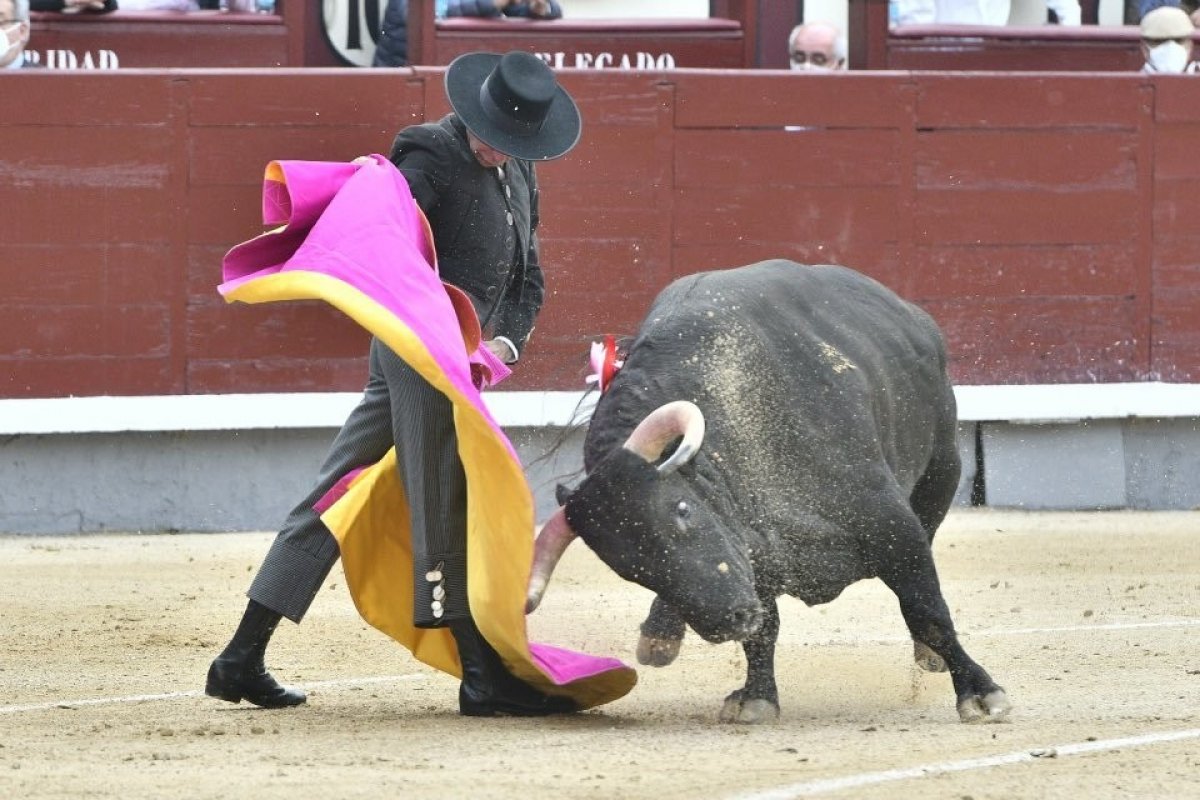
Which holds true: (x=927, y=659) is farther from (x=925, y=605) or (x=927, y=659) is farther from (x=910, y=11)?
(x=910, y=11)

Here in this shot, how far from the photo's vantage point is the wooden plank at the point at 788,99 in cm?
803

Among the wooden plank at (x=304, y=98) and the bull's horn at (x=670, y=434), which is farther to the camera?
the wooden plank at (x=304, y=98)

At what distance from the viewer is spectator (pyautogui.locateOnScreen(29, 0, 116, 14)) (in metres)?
8.07

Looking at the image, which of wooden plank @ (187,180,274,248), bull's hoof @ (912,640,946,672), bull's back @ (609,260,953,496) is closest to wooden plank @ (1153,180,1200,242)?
wooden plank @ (187,180,274,248)

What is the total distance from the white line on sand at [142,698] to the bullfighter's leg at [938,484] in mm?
1225

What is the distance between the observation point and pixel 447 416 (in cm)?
426

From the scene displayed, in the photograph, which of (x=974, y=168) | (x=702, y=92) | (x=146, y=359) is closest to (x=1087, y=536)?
(x=974, y=168)

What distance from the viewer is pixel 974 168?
833cm

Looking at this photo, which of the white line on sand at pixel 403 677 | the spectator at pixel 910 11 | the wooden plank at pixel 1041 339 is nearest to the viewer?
the white line on sand at pixel 403 677

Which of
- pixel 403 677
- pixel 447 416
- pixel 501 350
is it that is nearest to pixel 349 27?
pixel 403 677

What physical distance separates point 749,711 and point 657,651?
0.38 m

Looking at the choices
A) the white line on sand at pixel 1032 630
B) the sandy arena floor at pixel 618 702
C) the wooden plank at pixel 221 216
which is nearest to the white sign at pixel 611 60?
the wooden plank at pixel 221 216

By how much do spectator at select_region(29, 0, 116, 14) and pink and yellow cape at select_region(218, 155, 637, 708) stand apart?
13.1 feet

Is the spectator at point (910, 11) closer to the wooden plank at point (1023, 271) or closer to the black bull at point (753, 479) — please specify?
the wooden plank at point (1023, 271)
